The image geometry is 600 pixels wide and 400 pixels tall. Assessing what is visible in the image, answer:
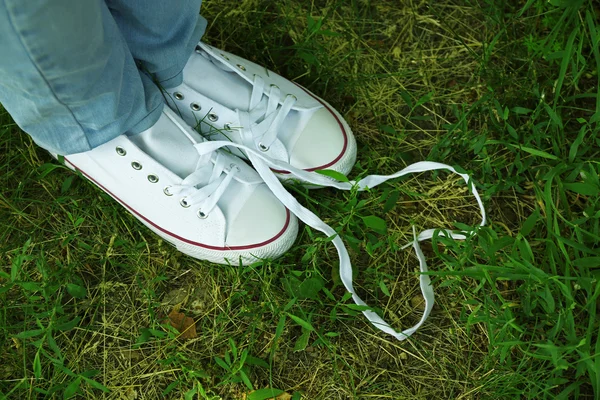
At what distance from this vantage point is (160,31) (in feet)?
3.81

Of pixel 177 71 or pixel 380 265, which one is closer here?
pixel 177 71

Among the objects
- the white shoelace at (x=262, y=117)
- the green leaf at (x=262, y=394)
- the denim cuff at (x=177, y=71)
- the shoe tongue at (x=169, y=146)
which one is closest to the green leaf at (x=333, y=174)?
the white shoelace at (x=262, y=117)

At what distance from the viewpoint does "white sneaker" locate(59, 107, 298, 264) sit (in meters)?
1.34

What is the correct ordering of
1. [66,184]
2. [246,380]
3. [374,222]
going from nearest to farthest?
[246,380] < [374,222] < [66,184]

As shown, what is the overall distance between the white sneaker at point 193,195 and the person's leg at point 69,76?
12 centimetres

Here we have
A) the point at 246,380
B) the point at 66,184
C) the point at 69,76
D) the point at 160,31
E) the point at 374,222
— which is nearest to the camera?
the point at 69,76

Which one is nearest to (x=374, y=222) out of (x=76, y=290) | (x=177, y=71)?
(x=177, y=71)

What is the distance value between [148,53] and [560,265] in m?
1.02

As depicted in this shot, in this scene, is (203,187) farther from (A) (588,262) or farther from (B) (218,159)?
(A) (588,262)

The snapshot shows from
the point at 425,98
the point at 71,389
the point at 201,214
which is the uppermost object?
the point at 425,98

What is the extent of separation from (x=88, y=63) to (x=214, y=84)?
0.49 m

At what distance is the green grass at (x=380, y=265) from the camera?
132 centimetres

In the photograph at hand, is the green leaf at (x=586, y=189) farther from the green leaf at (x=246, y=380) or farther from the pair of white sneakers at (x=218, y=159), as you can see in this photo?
the green leaf at (x=246, y=380)

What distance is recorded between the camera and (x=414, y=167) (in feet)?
4.77
